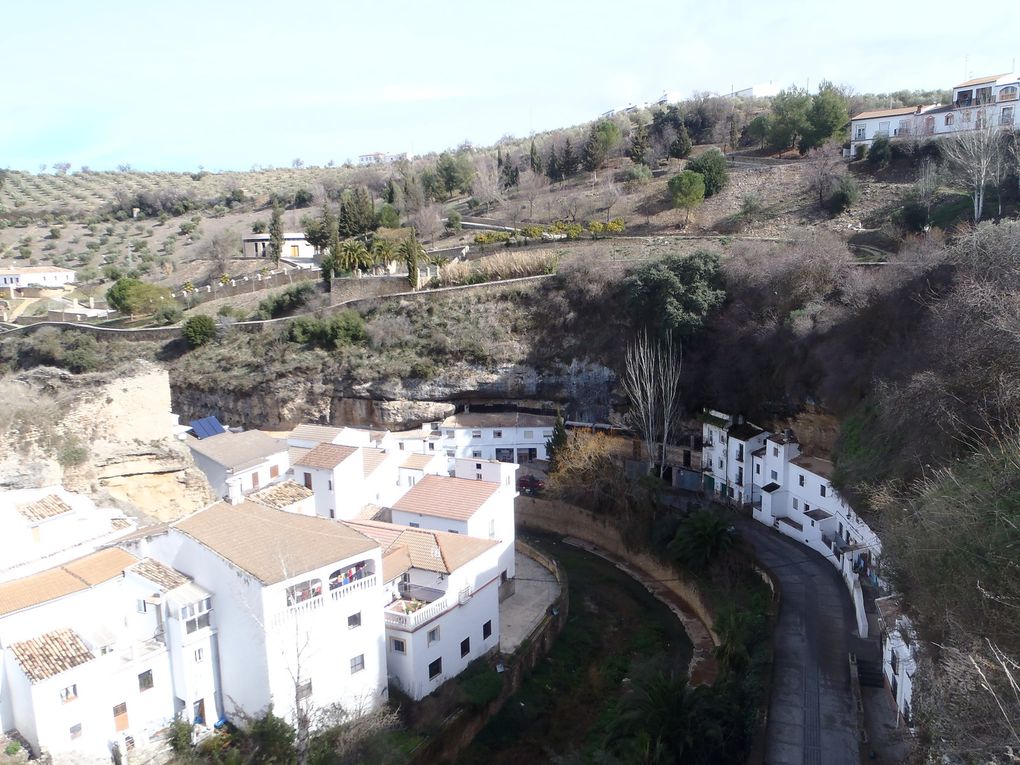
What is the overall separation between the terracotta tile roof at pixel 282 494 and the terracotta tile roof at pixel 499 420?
10.5 m

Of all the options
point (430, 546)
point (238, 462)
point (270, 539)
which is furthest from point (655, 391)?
point (270, 539)

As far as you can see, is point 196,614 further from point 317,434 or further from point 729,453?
point 729,453

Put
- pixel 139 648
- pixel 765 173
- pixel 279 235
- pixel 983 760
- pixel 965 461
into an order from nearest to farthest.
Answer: pixel 983 760 → pixel 965 461 → pixel 139 648 → pixel 765 173 → pixel 279 235

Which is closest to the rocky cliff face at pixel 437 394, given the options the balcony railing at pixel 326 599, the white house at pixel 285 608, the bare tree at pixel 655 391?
the bare tree at pixel 655 391

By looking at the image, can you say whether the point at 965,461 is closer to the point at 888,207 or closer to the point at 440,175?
the point at 888,207

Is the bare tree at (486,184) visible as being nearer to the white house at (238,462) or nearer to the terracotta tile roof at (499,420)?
the terracotta tile roof at (499,420)

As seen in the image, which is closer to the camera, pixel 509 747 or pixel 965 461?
pixel 965 461

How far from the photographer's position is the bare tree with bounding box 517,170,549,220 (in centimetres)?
4975

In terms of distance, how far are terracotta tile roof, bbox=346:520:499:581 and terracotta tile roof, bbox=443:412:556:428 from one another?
11.5 metres

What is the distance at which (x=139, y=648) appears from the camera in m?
12.9

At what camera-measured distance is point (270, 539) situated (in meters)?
14.1

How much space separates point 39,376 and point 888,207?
1410 inches

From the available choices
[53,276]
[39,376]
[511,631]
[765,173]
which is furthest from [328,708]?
[53,276]

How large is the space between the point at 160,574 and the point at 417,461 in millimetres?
10511
